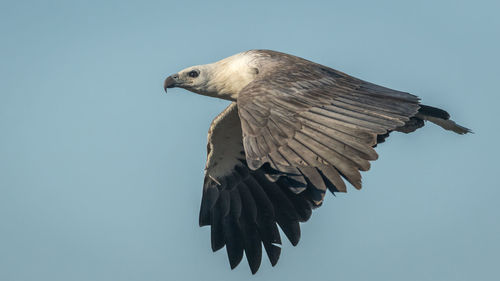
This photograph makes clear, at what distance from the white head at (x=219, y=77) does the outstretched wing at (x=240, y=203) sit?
1.22 ft

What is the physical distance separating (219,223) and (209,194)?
1.64 ft

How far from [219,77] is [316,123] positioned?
290cm

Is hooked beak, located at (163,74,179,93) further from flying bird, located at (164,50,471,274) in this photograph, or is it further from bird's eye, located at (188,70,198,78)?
bird's eye, located at (188,70,198,78)

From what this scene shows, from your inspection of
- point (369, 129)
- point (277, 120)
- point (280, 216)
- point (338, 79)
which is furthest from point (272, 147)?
point (280, 216)

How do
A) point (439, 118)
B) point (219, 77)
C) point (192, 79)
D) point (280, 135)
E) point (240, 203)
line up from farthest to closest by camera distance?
point (240, 203) < point (192, 79) < point (219, 77) < point (439, 118) < point (280, 135)

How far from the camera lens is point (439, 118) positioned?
10.8 metres

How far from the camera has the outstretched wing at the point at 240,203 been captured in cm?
1159

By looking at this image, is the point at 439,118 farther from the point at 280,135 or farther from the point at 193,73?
the point at 193,73

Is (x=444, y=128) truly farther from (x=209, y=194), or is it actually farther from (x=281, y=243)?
(x=209, y=194)

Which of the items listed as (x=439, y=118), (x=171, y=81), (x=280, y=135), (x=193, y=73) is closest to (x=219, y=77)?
(x=193, y=73)

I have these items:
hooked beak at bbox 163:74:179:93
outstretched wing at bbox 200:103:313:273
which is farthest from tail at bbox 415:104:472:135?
hooked beak at bbox 163:74:179:93

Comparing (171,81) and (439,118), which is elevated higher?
(171,81)

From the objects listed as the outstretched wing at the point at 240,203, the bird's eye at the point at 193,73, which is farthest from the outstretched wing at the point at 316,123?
the outstretched wing at the point at 240,203

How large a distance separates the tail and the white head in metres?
2.25
